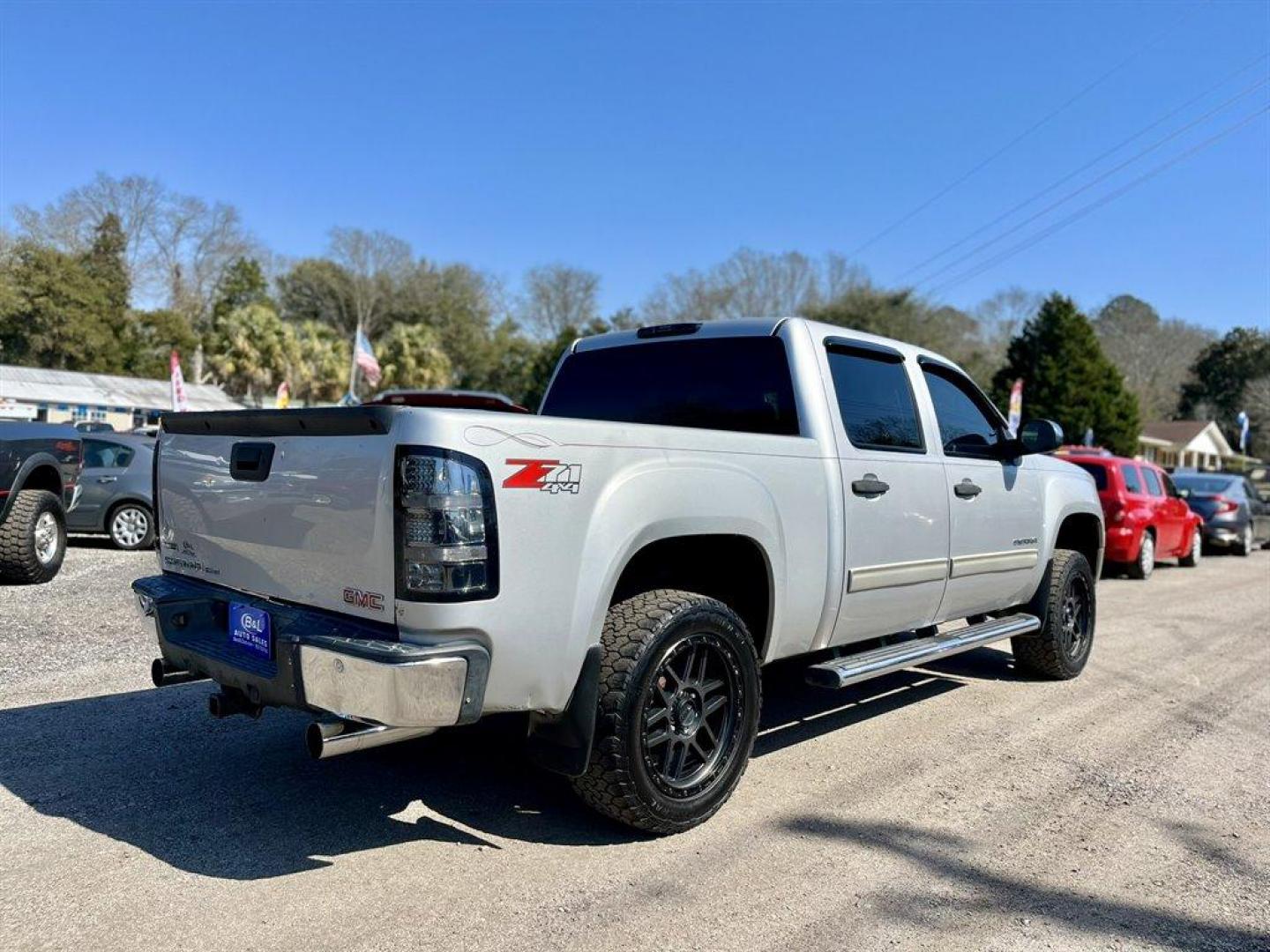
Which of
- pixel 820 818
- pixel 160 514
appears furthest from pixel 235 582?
pixel 820 818

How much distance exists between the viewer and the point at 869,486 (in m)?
4.39

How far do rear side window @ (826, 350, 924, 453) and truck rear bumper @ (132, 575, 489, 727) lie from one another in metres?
2.35

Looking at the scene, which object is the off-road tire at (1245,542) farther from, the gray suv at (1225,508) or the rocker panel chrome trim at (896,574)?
the rocker panel chrome trim at (896,574)

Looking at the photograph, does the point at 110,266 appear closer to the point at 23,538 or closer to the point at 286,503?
the point at 23,538

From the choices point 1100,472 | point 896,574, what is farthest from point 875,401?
point 1100,472

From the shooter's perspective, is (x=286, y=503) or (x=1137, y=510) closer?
(x=286, y=503)

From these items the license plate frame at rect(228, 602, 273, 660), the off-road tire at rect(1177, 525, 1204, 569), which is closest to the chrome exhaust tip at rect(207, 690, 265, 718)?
the license plate frame at rect(228, 602, 273, 660)

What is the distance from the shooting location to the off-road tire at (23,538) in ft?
27.5

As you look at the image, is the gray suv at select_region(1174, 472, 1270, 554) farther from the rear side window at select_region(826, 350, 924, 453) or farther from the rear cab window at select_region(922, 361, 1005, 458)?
the rear side window at select_region(826, 350, 924, 453)

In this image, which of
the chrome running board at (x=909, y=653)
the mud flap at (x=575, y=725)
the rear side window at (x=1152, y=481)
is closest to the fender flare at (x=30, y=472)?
the mud flap at (x=575, y=725)

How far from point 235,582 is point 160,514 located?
0.72 meters

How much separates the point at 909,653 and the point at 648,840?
1.79 meters

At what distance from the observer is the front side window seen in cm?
527

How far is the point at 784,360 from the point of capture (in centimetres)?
444
